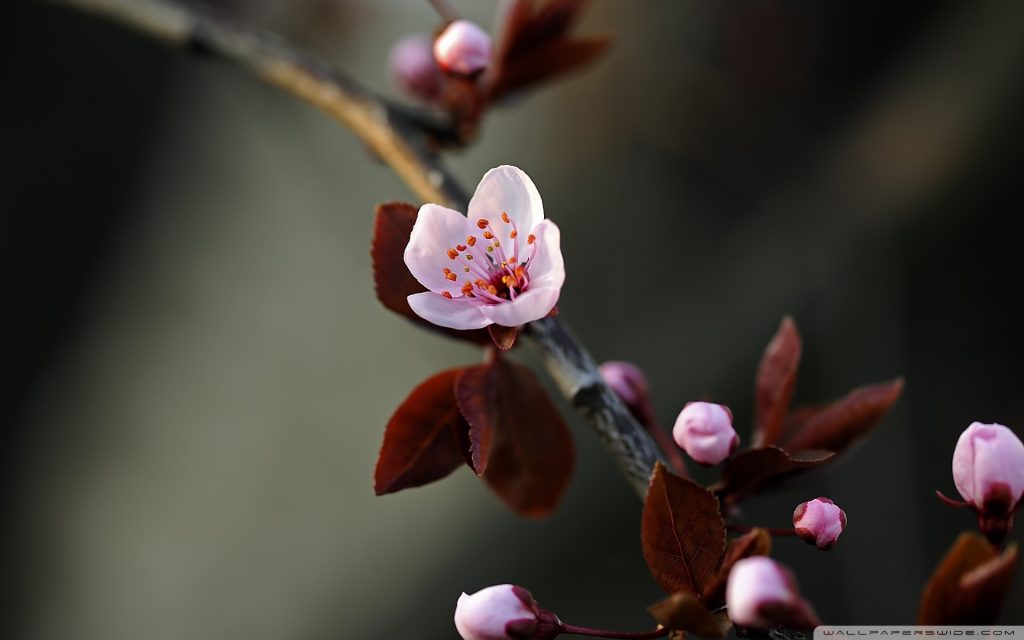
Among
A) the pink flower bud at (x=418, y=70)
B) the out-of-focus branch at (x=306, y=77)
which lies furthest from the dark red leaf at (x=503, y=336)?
the pink flower bud at (x=418, y=70)

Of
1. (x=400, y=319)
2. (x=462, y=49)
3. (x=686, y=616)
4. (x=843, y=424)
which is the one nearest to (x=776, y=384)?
(x=843, y=424)

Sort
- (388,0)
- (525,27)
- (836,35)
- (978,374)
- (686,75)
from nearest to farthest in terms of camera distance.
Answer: (525,27) → (978,374) → (836,35) → (686,75) → (388,0)

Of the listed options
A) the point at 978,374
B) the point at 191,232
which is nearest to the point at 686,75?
the point at 978,374

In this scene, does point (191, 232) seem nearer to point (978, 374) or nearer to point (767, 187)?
point (767, 187)

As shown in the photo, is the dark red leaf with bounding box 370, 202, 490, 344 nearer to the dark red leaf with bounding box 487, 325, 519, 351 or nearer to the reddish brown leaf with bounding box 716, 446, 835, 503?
the dark red leaf with bounding box 487, 325, 519, 351

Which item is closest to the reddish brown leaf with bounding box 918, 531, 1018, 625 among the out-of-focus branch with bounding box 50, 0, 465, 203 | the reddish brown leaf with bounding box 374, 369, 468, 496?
the reddish brown leaf with bounding box 374, 369, 468, 496

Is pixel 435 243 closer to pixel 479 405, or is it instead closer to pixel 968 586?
pixel 479 405

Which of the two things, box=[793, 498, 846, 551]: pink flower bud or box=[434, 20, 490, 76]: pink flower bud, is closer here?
box=[793, 498, 846, 551]: pink flower bud
